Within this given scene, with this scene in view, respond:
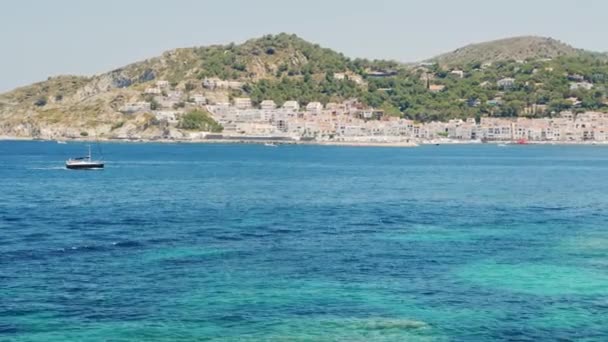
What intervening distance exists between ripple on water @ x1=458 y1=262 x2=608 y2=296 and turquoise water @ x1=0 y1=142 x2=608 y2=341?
12cm

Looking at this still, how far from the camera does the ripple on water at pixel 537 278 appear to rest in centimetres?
3250

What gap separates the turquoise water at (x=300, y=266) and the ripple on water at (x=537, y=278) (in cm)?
12

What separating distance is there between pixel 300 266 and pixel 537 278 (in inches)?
394

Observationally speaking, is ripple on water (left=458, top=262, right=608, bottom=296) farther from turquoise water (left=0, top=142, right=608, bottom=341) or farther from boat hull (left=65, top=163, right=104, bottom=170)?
boat hull (left=65, top=163, right=104, bottom=170)

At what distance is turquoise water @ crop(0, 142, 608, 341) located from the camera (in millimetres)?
26859

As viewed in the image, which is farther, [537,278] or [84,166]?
[84,166]

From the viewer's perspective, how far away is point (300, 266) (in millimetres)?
36531

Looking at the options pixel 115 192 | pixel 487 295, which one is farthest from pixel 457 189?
pixel 487 295

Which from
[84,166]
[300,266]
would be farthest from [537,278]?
[84,166]

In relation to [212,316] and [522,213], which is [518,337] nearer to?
[212,316]

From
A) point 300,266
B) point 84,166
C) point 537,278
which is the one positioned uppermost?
point 84,166

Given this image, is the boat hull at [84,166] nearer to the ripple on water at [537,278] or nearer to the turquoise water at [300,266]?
the turquoise water at [300,266]

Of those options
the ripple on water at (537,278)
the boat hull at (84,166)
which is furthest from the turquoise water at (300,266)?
the boat hull at (84,166)

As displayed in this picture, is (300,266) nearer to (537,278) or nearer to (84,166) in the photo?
(537,278)
